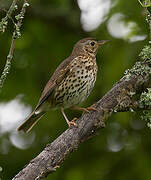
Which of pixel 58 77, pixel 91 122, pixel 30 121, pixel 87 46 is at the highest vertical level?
pixel 87 46

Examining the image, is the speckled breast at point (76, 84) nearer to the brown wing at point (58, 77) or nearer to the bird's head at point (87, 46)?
the brown wing at point (58, 77)

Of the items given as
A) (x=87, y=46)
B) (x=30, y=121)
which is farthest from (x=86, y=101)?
(x=30, y=121)

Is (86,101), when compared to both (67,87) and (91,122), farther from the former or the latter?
(91,122)

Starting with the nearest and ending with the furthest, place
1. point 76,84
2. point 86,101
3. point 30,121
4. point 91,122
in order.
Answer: point 91,122 → point 76,84 → point 30,121 → point 86,101

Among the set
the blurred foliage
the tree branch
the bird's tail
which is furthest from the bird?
the tree branch

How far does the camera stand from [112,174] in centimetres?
597

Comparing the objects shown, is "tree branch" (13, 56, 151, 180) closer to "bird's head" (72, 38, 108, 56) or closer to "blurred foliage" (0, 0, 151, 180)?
"blurred foliage" (0, 0, 151, 180)

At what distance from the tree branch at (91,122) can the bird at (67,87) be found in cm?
138

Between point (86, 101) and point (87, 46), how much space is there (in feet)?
2.38

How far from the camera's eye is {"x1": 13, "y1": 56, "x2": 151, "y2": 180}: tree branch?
12.2ft

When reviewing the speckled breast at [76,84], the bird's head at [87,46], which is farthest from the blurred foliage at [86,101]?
the speckled breast at [76,84]

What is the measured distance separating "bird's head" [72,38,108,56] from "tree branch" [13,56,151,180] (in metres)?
1.93

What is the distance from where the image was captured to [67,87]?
5.70 m

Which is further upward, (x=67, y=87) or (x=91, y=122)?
(x=67, y=87)
